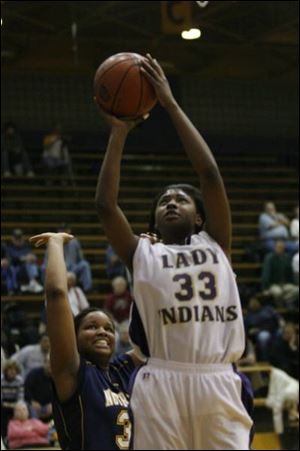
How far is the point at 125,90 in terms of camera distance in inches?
152

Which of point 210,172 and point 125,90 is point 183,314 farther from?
point 125,90

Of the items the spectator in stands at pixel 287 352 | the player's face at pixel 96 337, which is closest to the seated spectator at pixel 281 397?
the spectator in stands at pixel 287 352

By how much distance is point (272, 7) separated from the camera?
1659 cm

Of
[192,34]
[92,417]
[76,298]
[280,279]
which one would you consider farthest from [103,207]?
[192,34]

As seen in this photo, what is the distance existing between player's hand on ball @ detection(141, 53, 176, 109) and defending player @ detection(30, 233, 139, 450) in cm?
75

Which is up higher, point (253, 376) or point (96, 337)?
point (96, 337)

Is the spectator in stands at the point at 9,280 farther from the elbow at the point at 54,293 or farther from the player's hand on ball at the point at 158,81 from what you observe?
the player's hand on ball at the point at 158,81

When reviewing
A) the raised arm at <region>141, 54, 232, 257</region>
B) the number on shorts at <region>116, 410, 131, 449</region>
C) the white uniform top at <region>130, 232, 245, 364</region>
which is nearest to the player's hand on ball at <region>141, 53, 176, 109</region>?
the raised arm at <region>141, 54, 232, 257</region>

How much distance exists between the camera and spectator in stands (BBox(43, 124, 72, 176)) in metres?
19.4

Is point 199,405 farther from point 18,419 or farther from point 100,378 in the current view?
point 18,419

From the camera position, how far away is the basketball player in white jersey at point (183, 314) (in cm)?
363

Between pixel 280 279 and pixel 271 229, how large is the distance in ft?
5.22

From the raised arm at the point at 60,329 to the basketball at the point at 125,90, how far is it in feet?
2.05

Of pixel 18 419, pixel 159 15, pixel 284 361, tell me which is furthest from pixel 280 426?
pixel 159 15
